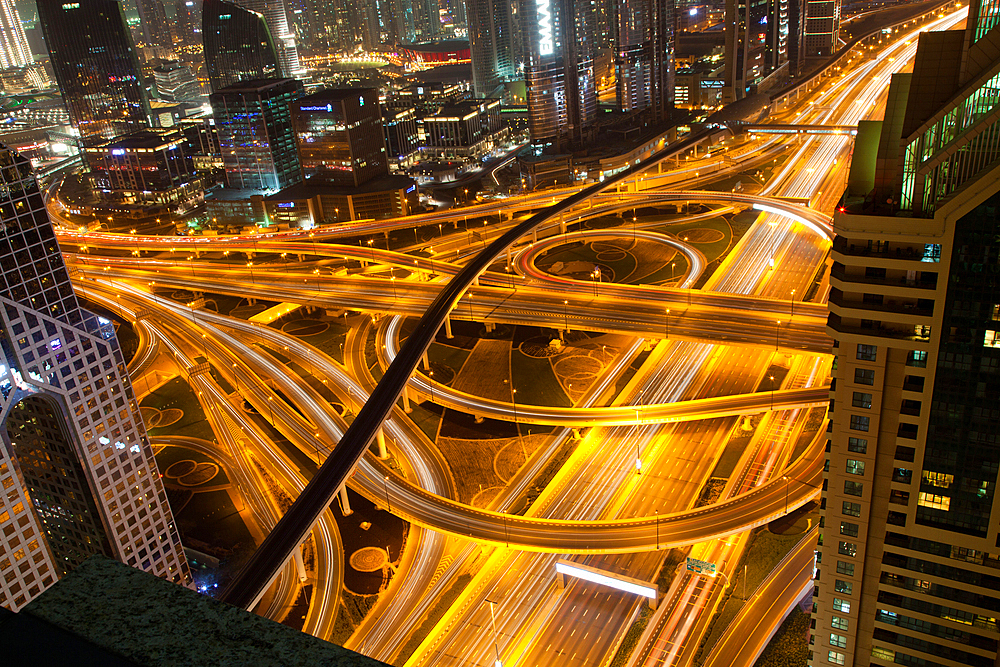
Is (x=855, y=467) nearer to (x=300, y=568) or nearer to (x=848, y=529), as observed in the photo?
(x=848, y=529)

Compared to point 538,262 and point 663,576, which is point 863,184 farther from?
point 538,262

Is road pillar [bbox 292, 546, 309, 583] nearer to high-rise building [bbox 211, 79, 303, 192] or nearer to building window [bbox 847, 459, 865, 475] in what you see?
building window [bbox 847, 459, 865, 475]

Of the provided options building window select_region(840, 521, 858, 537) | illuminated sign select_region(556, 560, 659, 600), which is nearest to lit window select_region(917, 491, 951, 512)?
building window select_region(840, 521, 858, 537)

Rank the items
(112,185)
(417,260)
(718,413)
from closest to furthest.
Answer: (718,413), (417,260), (112,185)

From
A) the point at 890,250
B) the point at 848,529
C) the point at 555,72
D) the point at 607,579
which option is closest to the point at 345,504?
the point at 607,579

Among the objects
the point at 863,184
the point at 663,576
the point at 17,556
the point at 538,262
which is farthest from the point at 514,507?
the point at 538,262

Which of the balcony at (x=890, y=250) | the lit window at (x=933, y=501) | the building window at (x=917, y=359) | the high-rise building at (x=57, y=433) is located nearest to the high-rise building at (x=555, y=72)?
the high-rise building at (x=57, y=433)

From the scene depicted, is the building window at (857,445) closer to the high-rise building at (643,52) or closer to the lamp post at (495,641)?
the lamp post at (495,641)
